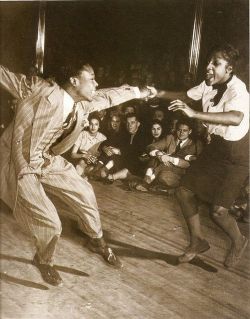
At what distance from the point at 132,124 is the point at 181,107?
0.51 m

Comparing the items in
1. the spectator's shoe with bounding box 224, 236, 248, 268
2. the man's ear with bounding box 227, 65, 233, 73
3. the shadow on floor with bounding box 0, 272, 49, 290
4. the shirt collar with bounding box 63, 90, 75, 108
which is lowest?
the shadow on floor with bounding box 0, 272, 49, 290

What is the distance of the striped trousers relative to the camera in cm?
240

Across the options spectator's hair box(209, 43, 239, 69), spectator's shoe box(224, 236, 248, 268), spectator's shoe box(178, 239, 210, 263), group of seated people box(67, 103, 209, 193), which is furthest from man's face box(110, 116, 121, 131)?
spectator's shoe box(224, 236, 248, 268)

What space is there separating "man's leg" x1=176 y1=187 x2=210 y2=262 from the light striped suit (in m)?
0.58

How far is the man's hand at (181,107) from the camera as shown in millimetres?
2242

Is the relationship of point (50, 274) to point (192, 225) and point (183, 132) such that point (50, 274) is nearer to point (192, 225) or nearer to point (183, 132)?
point (192, 225)

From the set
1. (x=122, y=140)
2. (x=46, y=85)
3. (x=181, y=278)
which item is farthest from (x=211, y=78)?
(x=181, y=278)

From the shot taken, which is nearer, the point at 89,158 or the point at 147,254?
the point at 147,254

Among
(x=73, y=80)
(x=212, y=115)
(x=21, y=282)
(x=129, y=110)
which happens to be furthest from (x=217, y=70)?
(x=21, y=282)

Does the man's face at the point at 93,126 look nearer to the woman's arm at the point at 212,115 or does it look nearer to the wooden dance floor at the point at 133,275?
the wooden dance floor at the point at 133,275

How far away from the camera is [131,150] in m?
2.65

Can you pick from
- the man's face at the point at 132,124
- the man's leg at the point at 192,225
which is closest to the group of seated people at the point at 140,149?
the man's face at the point at 132,124

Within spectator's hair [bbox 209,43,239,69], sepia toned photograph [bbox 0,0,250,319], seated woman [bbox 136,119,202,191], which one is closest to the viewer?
spectator's hair [bbox 209,43,239,69]

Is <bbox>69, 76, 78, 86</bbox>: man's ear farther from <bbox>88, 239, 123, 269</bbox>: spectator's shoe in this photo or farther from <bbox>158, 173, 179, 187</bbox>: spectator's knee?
<bbox>88, 239, 123, 269</bbox>: spectator's shoe
